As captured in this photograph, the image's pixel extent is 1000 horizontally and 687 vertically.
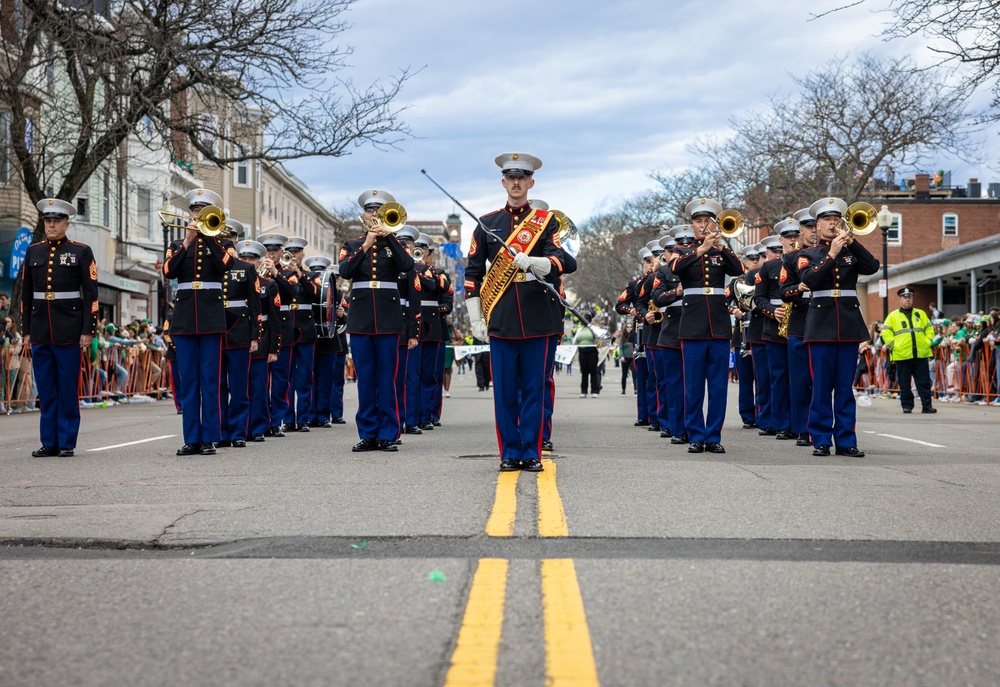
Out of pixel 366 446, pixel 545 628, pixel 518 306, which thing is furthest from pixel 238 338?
pixel 545 628

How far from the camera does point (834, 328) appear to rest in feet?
36.9

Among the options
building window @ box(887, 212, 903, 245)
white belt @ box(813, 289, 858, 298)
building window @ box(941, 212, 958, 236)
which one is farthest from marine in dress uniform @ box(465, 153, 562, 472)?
building window @ box(941, 212, 958, 236)

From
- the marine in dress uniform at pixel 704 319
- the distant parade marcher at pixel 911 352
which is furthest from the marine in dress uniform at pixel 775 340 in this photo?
the distant parade marcher at pixel 911 352

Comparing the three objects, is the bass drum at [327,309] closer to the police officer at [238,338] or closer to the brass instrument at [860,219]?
the police officer at [238,338]

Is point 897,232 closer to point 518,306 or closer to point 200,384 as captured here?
point 200,384

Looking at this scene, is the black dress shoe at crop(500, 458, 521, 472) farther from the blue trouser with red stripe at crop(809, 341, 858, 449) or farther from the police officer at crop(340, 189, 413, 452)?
the blue trouser with red stripe at crop(809, 341, 858, 449)

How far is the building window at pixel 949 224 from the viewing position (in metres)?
74.1

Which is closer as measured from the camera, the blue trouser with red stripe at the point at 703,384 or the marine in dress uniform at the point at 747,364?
the blue trouser with red stripe at the point at 703,384

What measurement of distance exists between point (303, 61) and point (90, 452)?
45.4ft

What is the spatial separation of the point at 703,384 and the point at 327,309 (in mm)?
5613

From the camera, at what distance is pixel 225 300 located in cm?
1227

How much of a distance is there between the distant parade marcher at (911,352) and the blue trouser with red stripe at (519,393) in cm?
1362

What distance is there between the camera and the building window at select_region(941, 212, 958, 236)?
74125mm

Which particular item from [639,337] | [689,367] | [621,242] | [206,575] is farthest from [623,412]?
[621,242]
